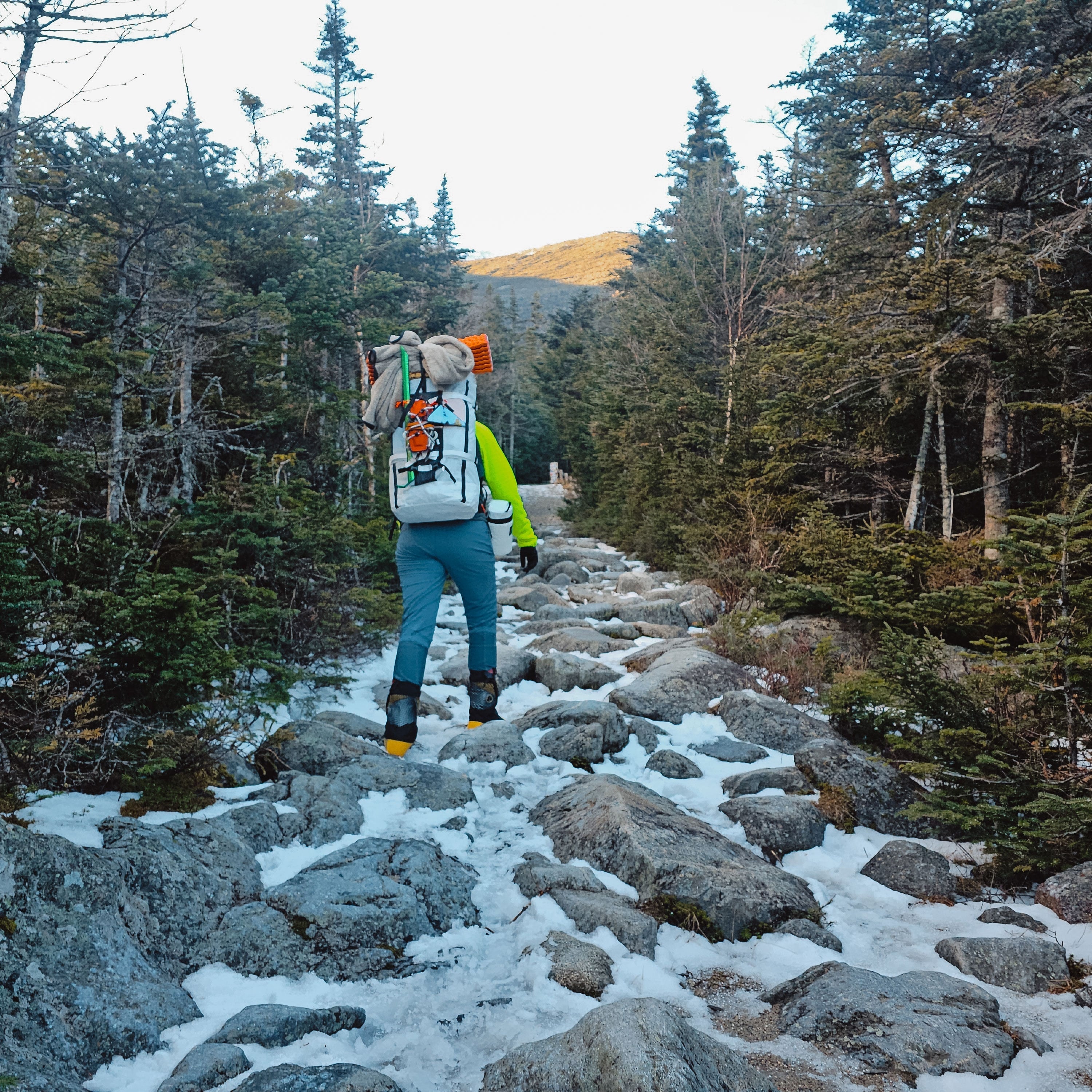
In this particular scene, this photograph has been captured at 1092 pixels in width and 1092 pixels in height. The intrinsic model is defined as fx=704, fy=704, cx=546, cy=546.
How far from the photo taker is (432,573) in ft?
14.8

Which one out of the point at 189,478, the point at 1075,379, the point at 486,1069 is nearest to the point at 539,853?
the point at 486,1069

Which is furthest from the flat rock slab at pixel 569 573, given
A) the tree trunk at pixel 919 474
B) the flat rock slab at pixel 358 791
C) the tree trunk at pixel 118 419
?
the flat rock slab at pixel 358 791

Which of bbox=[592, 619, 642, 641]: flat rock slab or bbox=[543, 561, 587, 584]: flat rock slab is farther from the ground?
bbox=[543, 561, 587, 584]: flat rock slab

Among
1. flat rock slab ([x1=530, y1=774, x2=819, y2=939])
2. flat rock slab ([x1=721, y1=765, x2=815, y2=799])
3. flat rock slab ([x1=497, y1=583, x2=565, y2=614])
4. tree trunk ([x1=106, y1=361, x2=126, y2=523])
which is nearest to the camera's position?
flat rock slab ([x1=530, y1=774, x2=819, y2=939])

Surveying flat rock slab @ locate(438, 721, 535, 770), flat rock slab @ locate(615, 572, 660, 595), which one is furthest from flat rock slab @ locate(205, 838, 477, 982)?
flat rock slab @ locate(615, 572, 660, 595)

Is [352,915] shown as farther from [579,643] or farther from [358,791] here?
[579,643]

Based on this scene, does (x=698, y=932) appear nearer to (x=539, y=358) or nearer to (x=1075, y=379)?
(x=1075, y=379)

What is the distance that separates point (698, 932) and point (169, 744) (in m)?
2.87

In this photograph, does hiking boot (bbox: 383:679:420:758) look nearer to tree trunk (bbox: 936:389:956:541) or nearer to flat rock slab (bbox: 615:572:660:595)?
tree trunk (bbox: 936:389:956:541)

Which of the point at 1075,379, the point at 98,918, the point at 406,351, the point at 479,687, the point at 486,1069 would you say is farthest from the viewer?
the point at 1075,379

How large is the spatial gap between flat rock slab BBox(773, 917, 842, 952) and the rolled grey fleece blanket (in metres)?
3.42

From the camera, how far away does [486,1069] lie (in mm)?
2367

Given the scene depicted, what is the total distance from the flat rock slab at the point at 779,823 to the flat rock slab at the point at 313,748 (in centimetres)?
257

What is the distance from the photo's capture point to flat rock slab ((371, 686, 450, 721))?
618 cm
